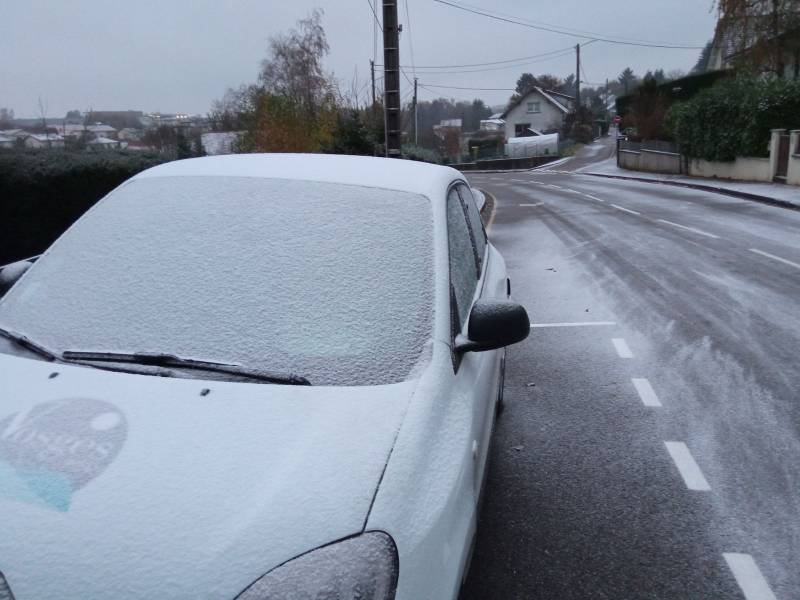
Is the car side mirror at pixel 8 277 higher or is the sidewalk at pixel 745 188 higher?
the car side mirror at pixel 8 277

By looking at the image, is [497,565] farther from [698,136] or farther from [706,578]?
[698,136]

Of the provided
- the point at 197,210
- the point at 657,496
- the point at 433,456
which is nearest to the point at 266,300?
the point at 197,210

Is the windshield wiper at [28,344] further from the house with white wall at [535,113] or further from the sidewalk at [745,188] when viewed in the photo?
the house with white wall at [535,113]

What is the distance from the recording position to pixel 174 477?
190 centimetres

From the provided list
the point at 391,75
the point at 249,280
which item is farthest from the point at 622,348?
the point at 391,75

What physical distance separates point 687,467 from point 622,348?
273 centimetres

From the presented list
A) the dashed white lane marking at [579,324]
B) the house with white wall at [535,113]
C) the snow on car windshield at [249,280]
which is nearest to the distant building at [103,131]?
the dashed white lane marking at [579,324]

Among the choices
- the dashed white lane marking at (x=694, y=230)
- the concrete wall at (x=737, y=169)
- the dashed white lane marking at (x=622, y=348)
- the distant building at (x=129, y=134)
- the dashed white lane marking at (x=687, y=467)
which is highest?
the distant building at (x=129, y=134)

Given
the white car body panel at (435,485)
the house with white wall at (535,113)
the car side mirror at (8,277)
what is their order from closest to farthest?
1. the white car body panel at (435,485)
2. the car side mirror at (8,277)
3. the house with white wall at (535,113)

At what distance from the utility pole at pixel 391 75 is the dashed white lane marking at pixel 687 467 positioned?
470 inches

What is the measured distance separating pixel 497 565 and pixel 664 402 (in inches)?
106

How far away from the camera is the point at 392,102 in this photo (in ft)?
52.5

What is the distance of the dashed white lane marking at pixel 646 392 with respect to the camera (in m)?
5.66

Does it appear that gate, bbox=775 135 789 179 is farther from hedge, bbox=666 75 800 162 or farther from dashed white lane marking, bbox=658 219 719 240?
dashed white lane marking, bbox=658 219 719 240
